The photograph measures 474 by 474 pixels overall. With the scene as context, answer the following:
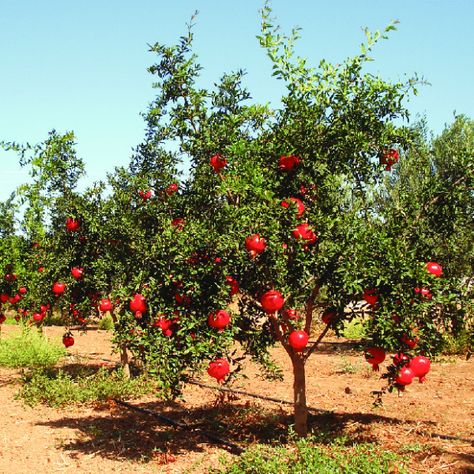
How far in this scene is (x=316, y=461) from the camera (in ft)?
19.9

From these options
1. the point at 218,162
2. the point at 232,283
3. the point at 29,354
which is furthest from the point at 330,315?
the point at 29,354

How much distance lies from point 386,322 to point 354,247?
0.86 metres

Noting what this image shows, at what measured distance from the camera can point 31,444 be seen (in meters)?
7.97

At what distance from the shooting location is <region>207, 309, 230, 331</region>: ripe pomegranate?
5824 mm

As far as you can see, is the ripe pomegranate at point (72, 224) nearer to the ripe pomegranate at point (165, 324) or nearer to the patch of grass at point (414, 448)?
the ripe pomegranate at point (165, 324)

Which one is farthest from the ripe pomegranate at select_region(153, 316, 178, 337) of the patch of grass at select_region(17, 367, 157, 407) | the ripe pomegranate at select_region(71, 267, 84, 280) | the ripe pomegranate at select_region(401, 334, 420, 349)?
the patch of grass at select_region(17, 367, 157, 407)

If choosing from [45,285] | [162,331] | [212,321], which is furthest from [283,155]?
[45,285]

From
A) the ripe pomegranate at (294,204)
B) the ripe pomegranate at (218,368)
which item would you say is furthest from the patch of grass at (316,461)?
the ripe pomegranate at (294,204)

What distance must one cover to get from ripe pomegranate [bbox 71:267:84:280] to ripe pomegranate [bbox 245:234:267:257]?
564 cm

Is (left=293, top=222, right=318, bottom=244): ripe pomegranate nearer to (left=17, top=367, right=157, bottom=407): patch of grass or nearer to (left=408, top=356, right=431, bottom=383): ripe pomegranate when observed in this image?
(left=408, top=356, right=431, bottom=383): ripe pomegranate

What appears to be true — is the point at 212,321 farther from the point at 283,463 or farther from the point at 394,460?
the point at 394,460

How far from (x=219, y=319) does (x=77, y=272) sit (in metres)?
5.20

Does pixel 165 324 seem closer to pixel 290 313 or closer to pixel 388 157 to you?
pixel 290 313

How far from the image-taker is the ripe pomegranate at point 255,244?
539 cm
